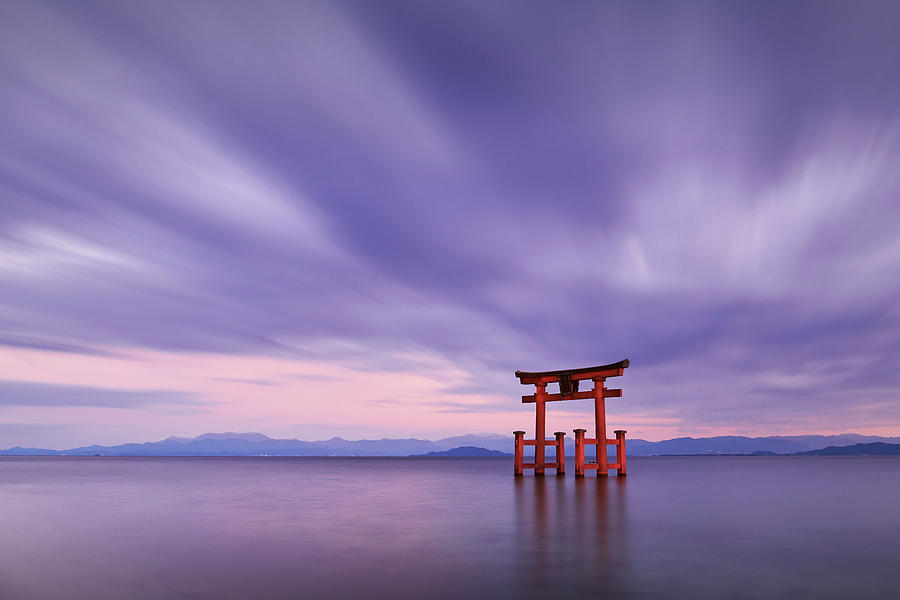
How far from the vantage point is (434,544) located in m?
12.3

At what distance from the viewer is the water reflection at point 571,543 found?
28.3ft

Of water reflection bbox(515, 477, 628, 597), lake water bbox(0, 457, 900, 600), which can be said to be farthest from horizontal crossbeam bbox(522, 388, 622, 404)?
lake water bbox(0, 457, 900, 600)

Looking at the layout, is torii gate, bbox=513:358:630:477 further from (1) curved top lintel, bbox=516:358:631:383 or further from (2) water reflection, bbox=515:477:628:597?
(2) water reflection, bbox=515:477:628:597

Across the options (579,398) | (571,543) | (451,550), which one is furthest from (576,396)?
(451,550)

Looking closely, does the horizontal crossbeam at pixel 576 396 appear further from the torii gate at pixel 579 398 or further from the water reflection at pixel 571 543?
the water reflection at pixel 571 543

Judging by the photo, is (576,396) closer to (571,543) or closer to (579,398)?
(579,398)

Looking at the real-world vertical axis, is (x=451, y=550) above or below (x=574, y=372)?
below

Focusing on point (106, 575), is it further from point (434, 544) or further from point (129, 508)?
point (129, 508)

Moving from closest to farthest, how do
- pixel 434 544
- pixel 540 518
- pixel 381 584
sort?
pixel 381 584 → pixel 434 544 → pixel 540 518

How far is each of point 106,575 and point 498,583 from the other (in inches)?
252

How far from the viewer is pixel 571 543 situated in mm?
12039

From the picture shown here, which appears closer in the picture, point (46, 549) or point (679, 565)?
point (679, 565)

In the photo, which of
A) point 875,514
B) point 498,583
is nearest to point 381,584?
point 498,583

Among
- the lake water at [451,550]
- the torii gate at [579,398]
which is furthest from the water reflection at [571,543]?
the torii gate at [579,398]
